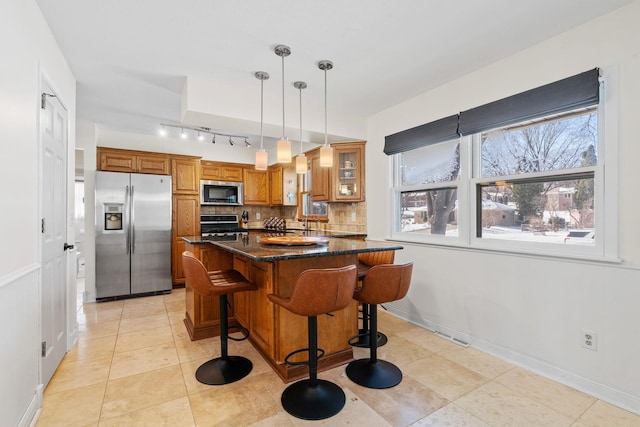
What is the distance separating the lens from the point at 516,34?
2.25 m

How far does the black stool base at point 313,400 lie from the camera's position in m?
1.83

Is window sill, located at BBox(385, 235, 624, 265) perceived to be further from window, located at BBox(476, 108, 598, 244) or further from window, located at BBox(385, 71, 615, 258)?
window, located at BBox(476, 108, 598, 244)

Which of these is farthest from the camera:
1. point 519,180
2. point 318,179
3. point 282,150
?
point 318,179

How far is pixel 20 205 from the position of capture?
5.48 feet

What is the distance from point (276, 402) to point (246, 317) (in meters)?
1.08

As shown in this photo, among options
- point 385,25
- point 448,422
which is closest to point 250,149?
point 385,25

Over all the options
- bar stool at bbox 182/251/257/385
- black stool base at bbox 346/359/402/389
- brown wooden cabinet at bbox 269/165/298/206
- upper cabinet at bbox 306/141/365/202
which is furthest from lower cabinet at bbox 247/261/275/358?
brown wooden cabinet at bbox 269/165/298/206

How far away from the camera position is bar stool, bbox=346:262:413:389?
2.10 meters

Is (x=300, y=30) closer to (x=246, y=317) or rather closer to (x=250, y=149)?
(x=246, y=317)

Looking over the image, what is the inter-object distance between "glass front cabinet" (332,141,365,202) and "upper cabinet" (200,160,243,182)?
8.09ft

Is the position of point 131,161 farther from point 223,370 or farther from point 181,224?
point 223,370

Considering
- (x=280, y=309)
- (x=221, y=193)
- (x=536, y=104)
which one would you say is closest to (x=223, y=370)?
(x=280, y=309)

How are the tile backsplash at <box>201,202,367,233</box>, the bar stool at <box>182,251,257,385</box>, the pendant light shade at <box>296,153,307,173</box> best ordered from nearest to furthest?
the bar stool at <box>182,251,257,385</box>, the pendant light shade at <box>296,153,307,173</box>, the tile backsplash at <box>201,202,367,233</box>

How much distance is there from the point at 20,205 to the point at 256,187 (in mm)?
4484
